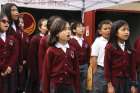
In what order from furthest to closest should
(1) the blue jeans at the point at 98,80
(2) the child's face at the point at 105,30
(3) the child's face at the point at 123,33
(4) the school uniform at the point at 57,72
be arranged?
(2) the child's face at the point at 105,30 < (1) the blue jeans at the point at 98,80 < (3) the child's face at the point at 123,33 < (4) the school uniform at the point at 57,72

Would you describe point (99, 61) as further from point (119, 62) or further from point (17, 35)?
point (17, 35)

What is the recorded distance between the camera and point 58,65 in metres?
5.55

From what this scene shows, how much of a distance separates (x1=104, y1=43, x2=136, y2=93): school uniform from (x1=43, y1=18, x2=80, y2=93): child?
65 centimetres

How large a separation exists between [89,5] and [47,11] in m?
1.38

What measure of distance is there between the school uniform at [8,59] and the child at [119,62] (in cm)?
141

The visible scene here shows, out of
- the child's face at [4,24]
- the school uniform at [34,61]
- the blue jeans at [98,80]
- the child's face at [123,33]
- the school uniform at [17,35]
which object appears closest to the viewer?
the child's face at [123,33]

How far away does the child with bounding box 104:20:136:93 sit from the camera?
238 inches

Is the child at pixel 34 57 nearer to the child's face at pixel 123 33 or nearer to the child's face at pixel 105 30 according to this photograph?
the child's face at pixel 105 30

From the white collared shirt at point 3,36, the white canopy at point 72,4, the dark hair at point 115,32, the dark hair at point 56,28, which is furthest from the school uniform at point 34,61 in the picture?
the white canopy at point 72,4

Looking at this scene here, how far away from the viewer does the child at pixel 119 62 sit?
19.8 feet

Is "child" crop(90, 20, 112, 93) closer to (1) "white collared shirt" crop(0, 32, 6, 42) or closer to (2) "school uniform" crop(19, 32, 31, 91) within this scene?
(2) "school uniform" crop(19, 32, 31, 91)

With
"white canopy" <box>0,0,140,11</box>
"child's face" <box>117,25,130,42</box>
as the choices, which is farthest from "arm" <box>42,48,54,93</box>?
"white canopy" <box>0,0,140,11</box>

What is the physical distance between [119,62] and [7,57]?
1629 mm

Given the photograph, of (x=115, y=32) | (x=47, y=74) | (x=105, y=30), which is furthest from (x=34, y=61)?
(x=47, y=74)
